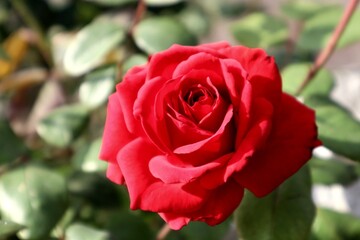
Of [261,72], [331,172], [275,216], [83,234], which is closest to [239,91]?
[261,72]

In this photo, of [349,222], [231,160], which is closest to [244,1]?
[349,222]

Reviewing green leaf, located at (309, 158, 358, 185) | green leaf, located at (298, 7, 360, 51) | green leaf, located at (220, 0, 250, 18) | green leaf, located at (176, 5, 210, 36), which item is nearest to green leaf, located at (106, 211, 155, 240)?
green leaf, located at (309, 158, 358, 185)

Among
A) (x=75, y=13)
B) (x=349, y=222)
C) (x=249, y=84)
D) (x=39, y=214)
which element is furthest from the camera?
(x=75, y=13)

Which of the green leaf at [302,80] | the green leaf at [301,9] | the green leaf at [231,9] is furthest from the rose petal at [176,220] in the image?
the green leaf at [231,9]

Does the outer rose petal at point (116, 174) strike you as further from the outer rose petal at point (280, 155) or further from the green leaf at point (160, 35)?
the green leaf at point (160, 35)

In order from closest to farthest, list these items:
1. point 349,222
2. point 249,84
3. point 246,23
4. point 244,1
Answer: point 249,84
point 349,222
point 246,23
point 244,1

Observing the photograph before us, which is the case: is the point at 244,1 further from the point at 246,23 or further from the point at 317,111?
the point at 317,111

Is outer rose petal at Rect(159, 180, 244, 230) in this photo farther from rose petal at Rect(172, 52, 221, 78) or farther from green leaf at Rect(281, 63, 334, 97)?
green leaf at Rect(281, 63, 334, 97)
